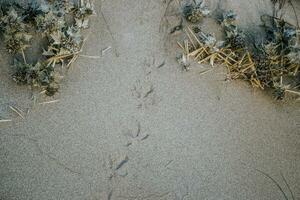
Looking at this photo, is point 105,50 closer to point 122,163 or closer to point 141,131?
point 141,131

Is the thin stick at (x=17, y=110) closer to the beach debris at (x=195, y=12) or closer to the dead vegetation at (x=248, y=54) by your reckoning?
the dead vegetation at (x=248, y=54)

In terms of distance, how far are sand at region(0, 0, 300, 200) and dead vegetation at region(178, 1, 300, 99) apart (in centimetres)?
8

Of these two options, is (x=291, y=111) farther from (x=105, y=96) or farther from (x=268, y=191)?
(x=105, y=96)

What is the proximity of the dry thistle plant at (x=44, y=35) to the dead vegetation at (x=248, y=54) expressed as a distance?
29.0 inches

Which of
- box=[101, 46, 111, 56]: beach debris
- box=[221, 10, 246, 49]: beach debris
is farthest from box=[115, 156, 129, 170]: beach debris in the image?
box=[221, 10, 246, 49]: beach debris

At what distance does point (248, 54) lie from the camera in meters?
2.70

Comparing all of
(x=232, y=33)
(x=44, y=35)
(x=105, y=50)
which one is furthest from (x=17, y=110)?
(x=232, y=33)

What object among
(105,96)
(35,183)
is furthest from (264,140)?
(35,183)

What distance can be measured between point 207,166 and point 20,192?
3.52 feet

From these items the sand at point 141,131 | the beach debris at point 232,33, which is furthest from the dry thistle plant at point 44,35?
the beach debris at point 232,33

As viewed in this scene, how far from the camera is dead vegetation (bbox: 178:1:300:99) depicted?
2.65 meters

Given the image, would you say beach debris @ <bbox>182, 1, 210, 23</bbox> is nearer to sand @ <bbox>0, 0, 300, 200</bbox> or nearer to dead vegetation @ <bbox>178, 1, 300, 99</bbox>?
dead vegetation @ <bbox>178, 1, 300, 99</bbox>

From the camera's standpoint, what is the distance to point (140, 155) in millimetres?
2311

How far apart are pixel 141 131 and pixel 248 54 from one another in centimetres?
95
